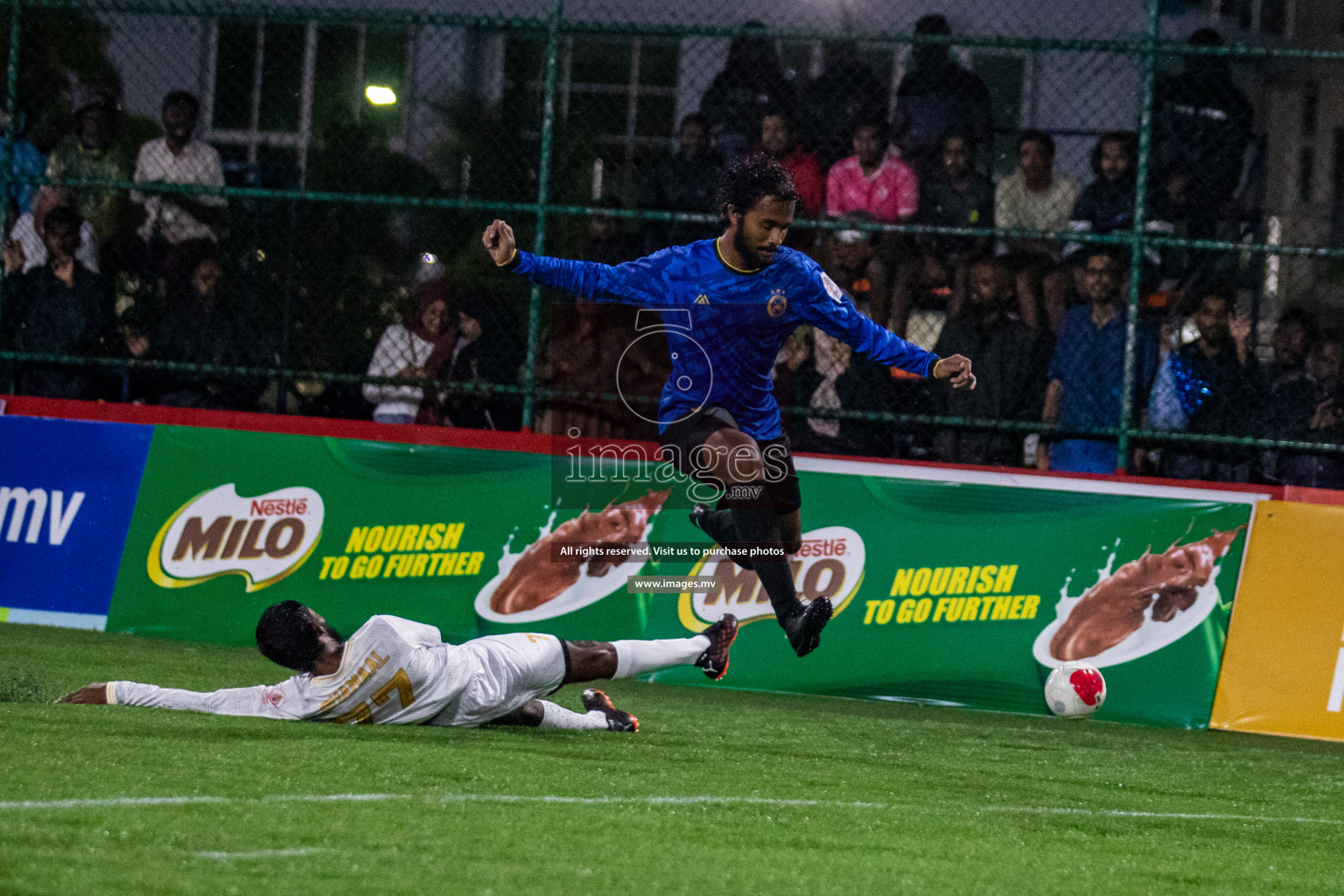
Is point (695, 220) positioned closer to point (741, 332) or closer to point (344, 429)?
point (741, 332)

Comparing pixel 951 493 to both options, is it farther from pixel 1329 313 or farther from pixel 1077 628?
pixel 1329 313

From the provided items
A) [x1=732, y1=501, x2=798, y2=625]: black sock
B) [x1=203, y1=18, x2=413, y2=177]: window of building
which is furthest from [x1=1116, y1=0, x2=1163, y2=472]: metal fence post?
[x1=203, y1=18, x2=413, y2=177]: window of building

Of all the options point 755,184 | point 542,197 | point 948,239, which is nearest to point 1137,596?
point 948,239

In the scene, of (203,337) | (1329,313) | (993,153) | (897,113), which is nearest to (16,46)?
(203,337)

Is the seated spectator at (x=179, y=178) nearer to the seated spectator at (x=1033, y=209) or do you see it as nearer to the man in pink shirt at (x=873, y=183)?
the man in pink shirt at (x=873, y=183)

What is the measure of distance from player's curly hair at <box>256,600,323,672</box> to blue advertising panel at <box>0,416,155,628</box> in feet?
12.0

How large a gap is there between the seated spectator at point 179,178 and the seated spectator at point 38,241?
35cm

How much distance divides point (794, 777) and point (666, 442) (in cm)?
182

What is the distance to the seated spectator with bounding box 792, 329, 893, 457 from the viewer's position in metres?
9.34

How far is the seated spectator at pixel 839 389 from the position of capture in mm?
9344

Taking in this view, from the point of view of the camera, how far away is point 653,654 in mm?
7203

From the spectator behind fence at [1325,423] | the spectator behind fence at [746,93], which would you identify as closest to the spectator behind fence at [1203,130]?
the spectator behind fence at [1325,423]

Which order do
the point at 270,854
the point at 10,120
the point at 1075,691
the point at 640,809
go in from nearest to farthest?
the point at 270,854 → the point at 640,809 → the point at 1075,691 → the point at 10,120

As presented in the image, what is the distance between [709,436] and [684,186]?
3.41m
